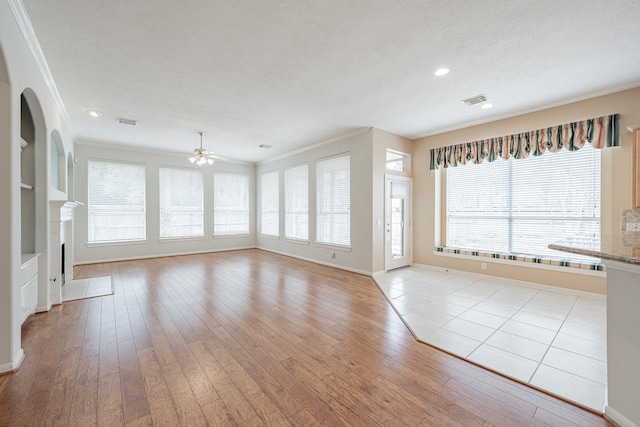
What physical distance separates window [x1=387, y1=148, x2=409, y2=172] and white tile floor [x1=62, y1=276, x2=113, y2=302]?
562cm

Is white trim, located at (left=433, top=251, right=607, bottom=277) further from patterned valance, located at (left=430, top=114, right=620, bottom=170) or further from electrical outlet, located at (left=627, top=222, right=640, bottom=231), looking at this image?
patterned valance, located at (left=430, top=114, right=620, bottom=170)

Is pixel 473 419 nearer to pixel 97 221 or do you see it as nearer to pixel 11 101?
pixel 11 101

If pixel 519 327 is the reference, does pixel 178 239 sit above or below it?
above

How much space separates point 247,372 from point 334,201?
14.3 feet

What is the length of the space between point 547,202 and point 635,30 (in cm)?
259

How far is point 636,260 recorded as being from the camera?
1363 mm

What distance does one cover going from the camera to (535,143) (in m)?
4.35

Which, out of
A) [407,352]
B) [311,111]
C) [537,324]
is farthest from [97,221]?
[537,324]

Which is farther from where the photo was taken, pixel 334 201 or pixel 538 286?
pixel 334 201

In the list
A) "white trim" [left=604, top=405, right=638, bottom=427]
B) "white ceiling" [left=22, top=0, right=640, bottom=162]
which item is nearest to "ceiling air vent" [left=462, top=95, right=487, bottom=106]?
"white ceiling" [left=22, top=0, right=640, bottom=162]

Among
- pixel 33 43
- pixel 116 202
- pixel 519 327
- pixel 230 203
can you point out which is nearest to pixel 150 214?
pixel 116 202

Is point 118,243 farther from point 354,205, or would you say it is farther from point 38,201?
point 354,205

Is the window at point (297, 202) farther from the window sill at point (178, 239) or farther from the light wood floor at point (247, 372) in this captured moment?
Result: the light wood floor at point (247, 372)

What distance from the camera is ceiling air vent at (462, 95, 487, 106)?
12.7 feet
